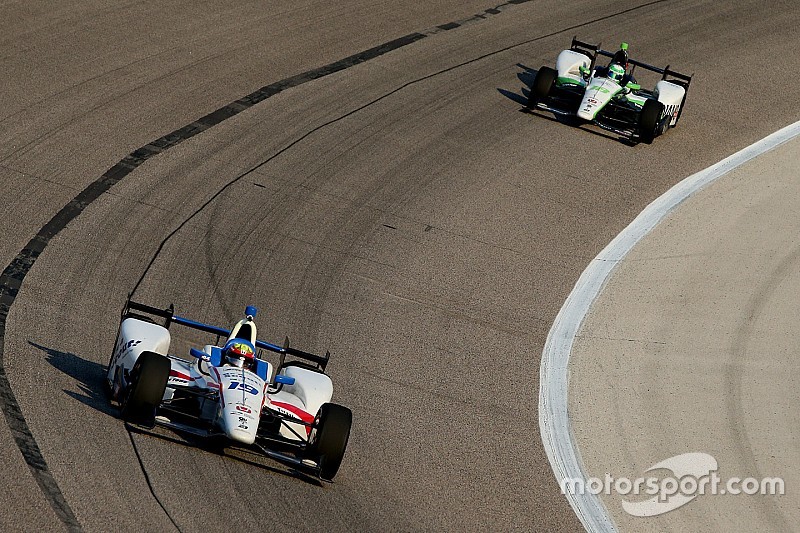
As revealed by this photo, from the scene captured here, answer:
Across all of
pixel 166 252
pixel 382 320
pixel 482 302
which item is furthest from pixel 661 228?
pixel 166 252

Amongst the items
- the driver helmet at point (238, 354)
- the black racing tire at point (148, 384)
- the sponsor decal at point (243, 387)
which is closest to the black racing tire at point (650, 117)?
the driver helmet at point (238, 354)

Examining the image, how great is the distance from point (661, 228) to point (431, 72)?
6412mm

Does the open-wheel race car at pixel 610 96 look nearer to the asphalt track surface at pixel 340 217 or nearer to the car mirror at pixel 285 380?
the asphalt track surface at pixel 340 217

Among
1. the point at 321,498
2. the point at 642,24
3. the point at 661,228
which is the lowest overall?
the point at 321,498

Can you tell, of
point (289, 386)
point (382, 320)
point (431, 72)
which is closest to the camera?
point (289, 386)

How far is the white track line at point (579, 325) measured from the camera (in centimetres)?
1320

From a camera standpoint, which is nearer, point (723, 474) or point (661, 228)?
point (723, 474)

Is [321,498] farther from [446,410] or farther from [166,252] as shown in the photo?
[166,252]

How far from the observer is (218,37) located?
23969mm

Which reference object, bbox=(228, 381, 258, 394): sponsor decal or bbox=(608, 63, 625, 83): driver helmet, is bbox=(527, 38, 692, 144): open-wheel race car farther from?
bbox=(228, 381, 258, 394): sponsor decal

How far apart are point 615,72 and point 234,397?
1301cm

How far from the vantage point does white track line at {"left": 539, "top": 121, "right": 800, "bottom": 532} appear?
13.2 metres

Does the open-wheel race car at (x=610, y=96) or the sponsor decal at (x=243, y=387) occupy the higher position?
the open-wheel race car at (x=610, y=96)

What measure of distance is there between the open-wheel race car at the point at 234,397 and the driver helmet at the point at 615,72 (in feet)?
37.7
